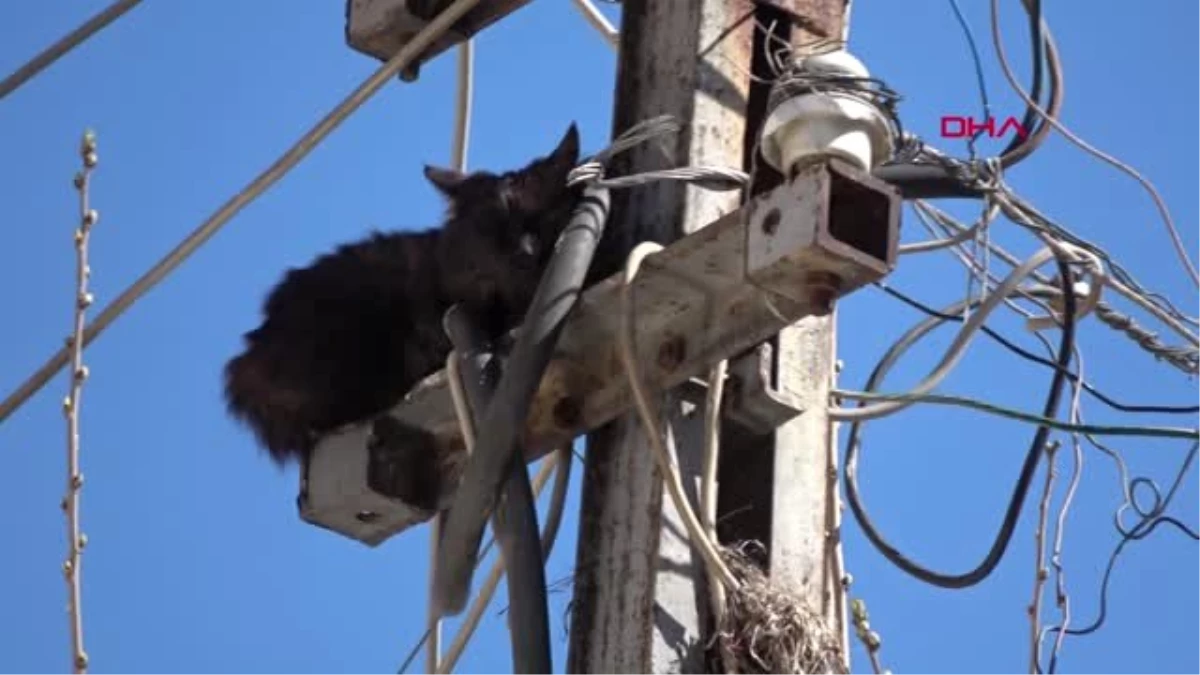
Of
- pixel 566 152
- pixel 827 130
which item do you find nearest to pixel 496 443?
pixel 827 130

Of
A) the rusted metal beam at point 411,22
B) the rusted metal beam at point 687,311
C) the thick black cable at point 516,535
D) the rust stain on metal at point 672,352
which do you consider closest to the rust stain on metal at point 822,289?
the rusted metal beam at point 687,311

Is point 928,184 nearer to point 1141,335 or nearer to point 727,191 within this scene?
point 727,191

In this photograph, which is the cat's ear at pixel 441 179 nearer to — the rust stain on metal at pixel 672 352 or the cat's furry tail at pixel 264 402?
the cat's furry tail at pixel 264 402

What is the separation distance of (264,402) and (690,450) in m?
2.87

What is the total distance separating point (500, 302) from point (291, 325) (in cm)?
143

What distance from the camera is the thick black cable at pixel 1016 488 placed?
4438 mm

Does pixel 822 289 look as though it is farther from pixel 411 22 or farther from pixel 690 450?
pixel 411 22

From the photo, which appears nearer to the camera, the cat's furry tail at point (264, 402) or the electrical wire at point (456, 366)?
the electrical wire at point (456, 366)

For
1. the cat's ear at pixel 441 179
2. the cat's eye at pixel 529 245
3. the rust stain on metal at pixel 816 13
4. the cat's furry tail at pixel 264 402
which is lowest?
the cat's furry tail at pixel 264 402

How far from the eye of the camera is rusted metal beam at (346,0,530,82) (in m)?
5.32

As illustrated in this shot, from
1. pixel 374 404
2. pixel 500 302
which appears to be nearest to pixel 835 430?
pixel 500 302

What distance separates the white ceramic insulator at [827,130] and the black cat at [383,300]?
200 centimetres

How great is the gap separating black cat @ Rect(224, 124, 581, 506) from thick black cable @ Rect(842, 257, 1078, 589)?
135 centimetres

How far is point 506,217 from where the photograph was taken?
23.4 feet
